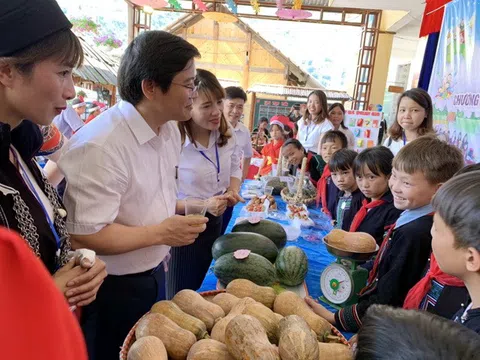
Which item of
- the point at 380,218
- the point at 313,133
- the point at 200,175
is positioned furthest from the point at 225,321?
the point at 313,133

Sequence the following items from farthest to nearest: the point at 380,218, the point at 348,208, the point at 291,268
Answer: the point at 348,208, the point at 380,218, the point at 291,268

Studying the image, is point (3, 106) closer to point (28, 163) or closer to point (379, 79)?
point (28, 163)

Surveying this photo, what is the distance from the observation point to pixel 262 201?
3328 millimetres

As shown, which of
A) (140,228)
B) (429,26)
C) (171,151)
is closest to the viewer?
(140,228)

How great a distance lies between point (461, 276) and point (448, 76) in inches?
161

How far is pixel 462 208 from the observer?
3.46 feet

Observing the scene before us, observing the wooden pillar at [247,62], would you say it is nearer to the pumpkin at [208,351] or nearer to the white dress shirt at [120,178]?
the white dress shirt at [120,178]

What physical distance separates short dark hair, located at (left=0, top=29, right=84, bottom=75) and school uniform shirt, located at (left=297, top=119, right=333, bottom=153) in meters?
4.80

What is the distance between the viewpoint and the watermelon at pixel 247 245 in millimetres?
2004

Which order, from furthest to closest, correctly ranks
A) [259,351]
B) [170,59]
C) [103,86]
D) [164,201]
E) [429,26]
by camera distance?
[103,86]
[429,26]
[164,201]
[170,59]
[259,351]

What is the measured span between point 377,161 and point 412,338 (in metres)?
1.77

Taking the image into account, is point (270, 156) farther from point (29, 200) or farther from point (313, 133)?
point (29, 200)

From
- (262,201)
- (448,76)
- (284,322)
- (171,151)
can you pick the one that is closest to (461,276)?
(284,322)

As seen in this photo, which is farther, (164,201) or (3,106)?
(164,201)
